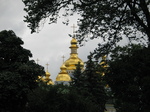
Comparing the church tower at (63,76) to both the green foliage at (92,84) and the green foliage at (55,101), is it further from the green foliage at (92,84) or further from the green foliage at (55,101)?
the green foliage at (55,101)

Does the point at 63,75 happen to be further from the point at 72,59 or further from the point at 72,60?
the point at 72,59

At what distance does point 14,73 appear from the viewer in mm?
26172

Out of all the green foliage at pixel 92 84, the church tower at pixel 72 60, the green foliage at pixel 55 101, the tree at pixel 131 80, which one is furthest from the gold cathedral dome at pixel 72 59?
the tree at pixel 131 80

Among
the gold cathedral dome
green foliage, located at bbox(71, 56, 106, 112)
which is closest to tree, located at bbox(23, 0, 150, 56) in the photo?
green foliage, located at bbox(71, 56, 106, 112)

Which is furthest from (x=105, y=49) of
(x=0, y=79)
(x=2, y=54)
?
(x=2, y=54)

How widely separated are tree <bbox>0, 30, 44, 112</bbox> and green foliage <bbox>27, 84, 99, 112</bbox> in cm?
82

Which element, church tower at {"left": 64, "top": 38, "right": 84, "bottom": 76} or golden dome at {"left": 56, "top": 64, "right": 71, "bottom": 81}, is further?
church tower at {"left": 64, "top": 38, "right": 84, "bottom": 76}

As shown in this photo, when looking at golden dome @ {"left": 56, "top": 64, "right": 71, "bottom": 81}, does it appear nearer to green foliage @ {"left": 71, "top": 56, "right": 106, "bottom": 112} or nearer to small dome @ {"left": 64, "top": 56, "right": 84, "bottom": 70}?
small dome @ {"left": 64, "top": 56, "right": 84, "bottom": 70}

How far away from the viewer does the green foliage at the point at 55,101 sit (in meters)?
27.3

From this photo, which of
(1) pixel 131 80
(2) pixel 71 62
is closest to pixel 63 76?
(2) pixel 71 62

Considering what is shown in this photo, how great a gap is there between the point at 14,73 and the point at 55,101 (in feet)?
13.2

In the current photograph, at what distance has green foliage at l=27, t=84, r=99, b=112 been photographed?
27266 millimetres

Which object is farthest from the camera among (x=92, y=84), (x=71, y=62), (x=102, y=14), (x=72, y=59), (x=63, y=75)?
(x=72, y=59)

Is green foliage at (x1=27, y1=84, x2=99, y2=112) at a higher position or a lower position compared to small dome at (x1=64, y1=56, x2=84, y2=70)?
lower
